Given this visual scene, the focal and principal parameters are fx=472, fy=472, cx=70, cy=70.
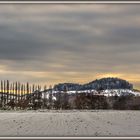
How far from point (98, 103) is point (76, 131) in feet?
201

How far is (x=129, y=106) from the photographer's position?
7544cm

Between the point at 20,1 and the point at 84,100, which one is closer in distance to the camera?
the point at 20,1

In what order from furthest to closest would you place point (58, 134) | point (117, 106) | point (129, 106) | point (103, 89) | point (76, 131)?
point (103, 89) → point (117, 106) → point (129, 106) → point (76, 131) → point (58, 134)

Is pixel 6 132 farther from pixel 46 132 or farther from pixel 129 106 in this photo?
pixel 129 106

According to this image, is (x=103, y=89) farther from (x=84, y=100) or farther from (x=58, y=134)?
(x=58, y=134)

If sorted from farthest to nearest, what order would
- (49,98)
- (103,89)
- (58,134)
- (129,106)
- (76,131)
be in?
(103,89), (49,98), (129,106), (76,131), (58,134)

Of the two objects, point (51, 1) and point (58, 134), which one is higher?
point (51, 1)

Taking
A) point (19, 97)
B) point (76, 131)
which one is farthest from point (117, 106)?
point (76, 131)

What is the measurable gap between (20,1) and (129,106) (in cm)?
5658

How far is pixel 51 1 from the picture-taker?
67.3 feet

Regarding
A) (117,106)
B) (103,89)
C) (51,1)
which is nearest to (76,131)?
(51,1)

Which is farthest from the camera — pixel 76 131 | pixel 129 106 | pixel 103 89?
pixel 103 89

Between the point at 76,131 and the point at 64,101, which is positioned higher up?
the point at 64,101

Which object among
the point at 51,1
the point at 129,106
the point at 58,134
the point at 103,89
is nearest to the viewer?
the point at 51,1
